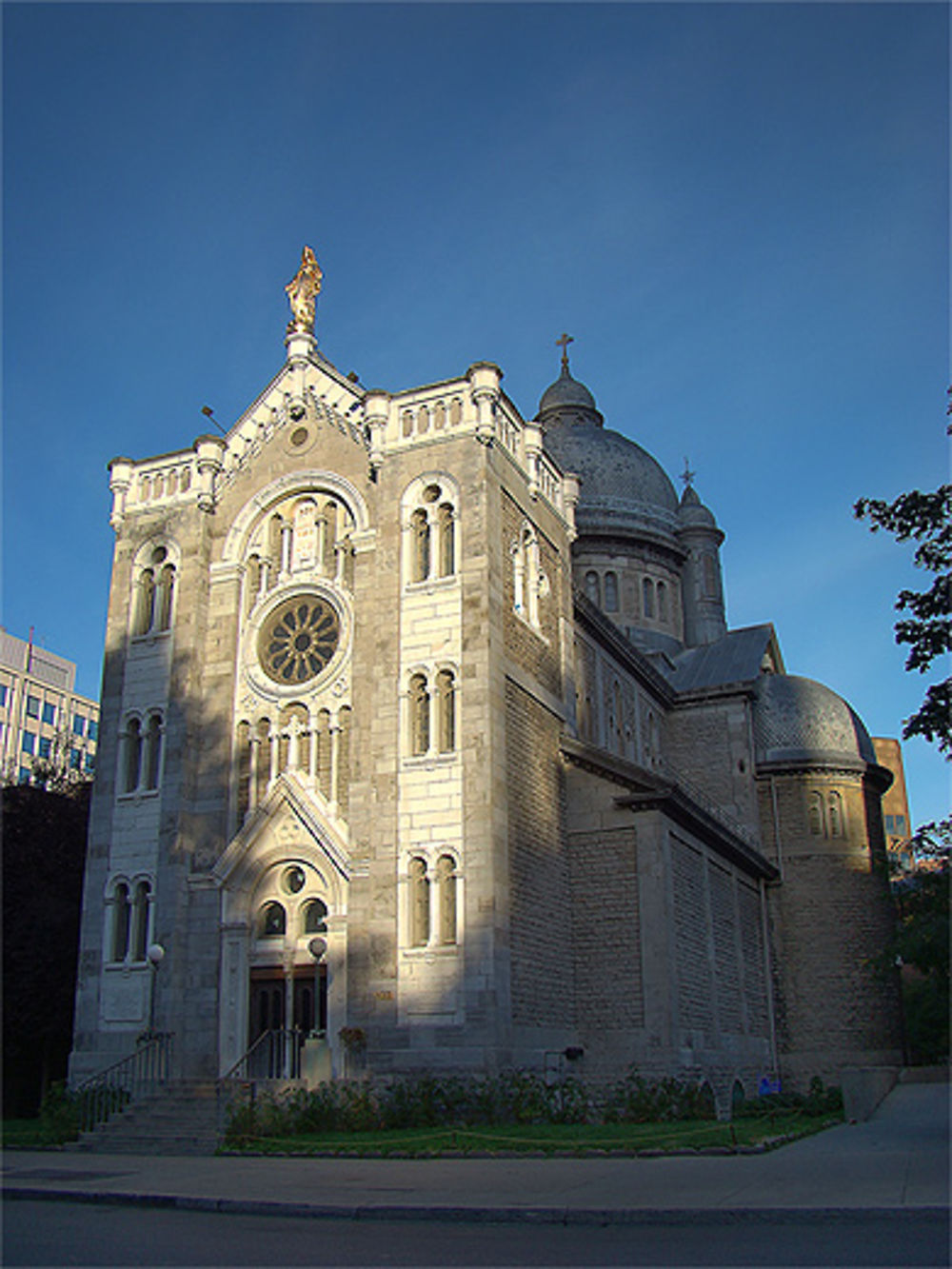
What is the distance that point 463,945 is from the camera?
22.9 m

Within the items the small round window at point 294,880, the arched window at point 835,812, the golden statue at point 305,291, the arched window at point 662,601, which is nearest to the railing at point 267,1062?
the small round window at point 294,880

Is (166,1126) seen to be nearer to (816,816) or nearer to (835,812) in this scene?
(816,816)

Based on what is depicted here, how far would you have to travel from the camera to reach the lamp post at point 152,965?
2453cm

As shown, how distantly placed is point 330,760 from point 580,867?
623 cm

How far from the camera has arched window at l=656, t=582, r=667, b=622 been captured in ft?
158

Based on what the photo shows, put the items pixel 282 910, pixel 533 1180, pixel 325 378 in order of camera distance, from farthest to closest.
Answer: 1. pixel 325 378
2. pixel 282 910
3. pixel 533 1180

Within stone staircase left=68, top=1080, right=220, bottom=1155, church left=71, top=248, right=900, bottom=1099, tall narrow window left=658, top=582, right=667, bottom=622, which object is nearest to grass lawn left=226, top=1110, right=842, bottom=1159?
stone staircase left=68, top=1080, right=220, bottom=1155

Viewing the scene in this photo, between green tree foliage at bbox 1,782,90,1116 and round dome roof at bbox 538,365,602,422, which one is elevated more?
round dome roof at bbox 538,365,602,422

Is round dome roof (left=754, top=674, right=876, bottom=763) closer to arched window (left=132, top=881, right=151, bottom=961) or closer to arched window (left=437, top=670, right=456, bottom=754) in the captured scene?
arched window (left=437, top=670, right=456, bottom=754)

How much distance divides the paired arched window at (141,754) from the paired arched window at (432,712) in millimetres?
6988

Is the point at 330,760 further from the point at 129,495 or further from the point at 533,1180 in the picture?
the point at 533,1180

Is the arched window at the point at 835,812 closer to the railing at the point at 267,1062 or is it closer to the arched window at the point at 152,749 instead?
the railing at the point at 267,1062

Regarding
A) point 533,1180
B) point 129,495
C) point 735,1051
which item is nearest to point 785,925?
point 735,1051

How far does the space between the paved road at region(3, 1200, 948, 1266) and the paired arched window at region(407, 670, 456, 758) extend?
13514 mm
